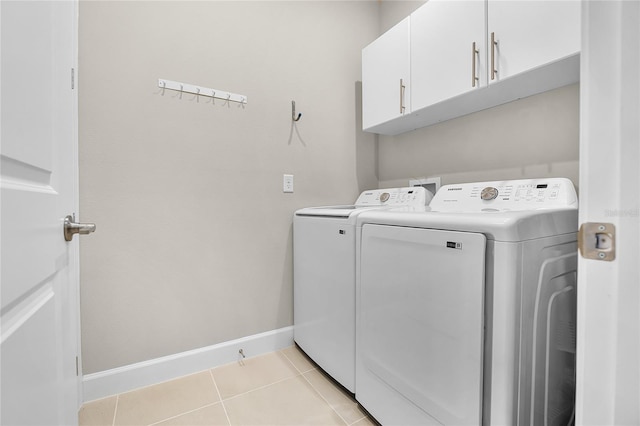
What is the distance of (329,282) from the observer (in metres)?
1.55

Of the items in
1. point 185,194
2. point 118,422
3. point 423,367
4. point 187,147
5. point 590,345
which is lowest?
point 118,422

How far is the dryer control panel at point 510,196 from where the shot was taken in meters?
1.19

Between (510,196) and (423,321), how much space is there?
78 cm

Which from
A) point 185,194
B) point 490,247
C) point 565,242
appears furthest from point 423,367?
point 185,194

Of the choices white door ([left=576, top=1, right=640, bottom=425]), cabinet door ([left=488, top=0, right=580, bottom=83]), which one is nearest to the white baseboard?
white door ([left=576, top=1, right=640, bottom=425])

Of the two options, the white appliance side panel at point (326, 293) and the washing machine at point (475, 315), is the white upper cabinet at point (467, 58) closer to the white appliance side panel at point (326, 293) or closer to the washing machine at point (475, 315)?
the washing machine at point (475, 315)

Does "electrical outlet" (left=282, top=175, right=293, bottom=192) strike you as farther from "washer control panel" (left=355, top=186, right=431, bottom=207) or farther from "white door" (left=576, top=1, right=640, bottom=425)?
"white door" (left=576, top=1, right=640, bottom=425)

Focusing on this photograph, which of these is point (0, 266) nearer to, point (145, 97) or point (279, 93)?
point (145, 97)

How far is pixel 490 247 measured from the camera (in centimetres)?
84

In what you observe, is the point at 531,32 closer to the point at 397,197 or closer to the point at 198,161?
the point at 397,197

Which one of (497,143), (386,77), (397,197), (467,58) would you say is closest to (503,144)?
(497,143)

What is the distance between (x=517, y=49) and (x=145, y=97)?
5.95 feet

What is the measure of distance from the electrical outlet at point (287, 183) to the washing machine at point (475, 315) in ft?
2.93

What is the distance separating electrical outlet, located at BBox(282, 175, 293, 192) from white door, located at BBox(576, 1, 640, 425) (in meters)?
1.66
